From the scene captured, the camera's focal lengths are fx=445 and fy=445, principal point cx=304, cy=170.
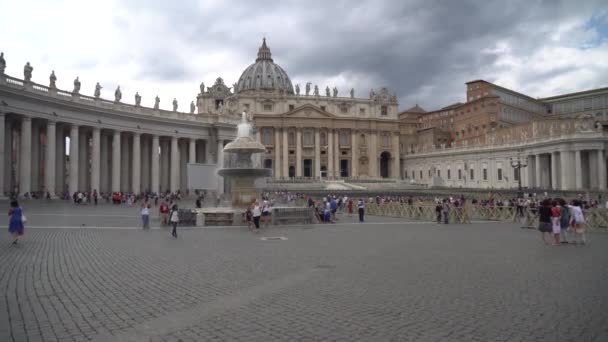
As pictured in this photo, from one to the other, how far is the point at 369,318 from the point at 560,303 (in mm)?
3350

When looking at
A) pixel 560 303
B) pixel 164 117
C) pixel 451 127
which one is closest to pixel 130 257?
pixel 560 303

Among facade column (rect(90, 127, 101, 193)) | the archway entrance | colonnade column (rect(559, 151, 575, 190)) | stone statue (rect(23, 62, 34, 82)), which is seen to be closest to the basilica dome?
the archway entrance

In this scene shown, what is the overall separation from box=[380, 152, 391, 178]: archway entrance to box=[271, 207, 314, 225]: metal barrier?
77762 millimetres

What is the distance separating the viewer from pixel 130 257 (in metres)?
12.0

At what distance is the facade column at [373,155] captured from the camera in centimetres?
9725

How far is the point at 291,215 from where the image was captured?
24.6m

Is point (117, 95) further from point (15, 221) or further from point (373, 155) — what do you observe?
point (373, 155)

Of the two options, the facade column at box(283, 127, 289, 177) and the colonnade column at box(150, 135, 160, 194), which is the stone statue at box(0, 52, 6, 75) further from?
the facade column at box(283, 127, 289, 177)

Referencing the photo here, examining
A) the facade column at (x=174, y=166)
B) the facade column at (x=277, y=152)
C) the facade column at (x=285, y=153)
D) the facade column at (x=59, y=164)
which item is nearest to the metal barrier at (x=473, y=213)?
the facade column at (x=174, y=166)

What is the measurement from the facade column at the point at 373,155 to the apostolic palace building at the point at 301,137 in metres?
0.23

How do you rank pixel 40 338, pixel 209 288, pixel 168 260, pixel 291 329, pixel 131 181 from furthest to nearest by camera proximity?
pixel 131 181, pixel 168 260, pixel 209 288, pixel 291 329, pixel 40 338

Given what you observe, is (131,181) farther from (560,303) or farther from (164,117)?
(560,303)

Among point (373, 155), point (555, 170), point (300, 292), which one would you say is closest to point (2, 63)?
point (300, 292)

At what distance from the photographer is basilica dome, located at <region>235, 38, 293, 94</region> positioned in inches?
4724
